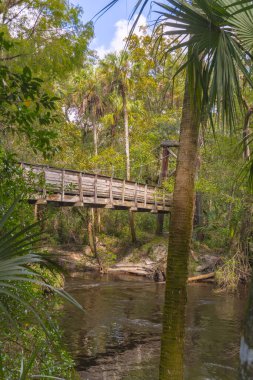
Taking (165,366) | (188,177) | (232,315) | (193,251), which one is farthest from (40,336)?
(193,251)

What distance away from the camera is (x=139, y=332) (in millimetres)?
11805

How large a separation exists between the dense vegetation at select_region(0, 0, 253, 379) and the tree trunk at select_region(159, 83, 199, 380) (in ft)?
0.24

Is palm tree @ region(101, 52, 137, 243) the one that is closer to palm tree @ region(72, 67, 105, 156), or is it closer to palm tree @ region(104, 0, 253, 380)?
palm tree @ region(72, 67, 105, 156)

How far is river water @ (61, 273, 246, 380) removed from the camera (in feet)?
29.5

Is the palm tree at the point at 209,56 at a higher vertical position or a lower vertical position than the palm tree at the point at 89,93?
lower

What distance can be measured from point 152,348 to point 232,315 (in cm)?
416

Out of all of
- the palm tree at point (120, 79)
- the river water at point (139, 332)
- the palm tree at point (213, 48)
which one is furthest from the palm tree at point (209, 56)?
Answer: the palm tree at point (120, 79)

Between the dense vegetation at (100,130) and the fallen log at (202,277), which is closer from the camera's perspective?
the dense vegetation at (100,130)

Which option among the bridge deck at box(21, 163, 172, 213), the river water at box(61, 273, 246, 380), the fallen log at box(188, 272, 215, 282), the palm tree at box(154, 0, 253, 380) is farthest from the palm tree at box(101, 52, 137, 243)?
the palm tree at box(154, 0, 253, 380)

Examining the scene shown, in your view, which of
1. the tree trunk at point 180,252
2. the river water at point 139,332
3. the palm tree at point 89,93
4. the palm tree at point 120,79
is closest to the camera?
the tree trunk at point 180,252

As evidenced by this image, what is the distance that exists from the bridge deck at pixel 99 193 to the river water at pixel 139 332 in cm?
322

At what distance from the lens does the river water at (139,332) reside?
29.5 feet

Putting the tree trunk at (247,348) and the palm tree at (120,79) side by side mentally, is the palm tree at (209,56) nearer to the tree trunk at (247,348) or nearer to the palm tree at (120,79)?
the tree trunk at (247,348)

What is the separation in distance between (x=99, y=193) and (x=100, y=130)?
14.6 meters
